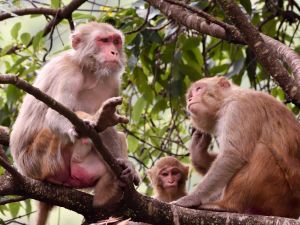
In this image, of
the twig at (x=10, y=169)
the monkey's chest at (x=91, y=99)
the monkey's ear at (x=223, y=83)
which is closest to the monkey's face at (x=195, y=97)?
the monkey's ear at (x=223, y=83)

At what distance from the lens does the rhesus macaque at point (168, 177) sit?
8.17 metres

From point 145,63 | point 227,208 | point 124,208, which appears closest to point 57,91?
point 124,208

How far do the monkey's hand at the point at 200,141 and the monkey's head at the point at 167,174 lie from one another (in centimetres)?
79

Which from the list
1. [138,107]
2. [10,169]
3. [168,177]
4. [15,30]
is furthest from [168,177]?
[10,169]

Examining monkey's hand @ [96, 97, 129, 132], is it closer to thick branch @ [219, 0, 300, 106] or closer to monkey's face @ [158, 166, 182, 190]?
thick branch @ [219, 0, 300, 106]

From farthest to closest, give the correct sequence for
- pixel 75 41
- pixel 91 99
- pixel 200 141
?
pixel 200 141 < pixel 75 41 < pixel 91 99

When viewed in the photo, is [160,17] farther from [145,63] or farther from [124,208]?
[124,208]

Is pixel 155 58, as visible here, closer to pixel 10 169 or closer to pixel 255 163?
pixel 255 163

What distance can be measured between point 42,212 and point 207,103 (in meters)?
1.94

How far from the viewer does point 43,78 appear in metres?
6.55

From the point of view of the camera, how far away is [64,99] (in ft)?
20.4

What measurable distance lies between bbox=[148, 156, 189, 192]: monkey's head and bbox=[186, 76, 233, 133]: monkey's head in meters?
1.03

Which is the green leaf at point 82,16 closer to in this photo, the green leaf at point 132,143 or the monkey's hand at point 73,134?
the green leaf at point 132,143

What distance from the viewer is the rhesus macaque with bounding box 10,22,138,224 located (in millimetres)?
6027
